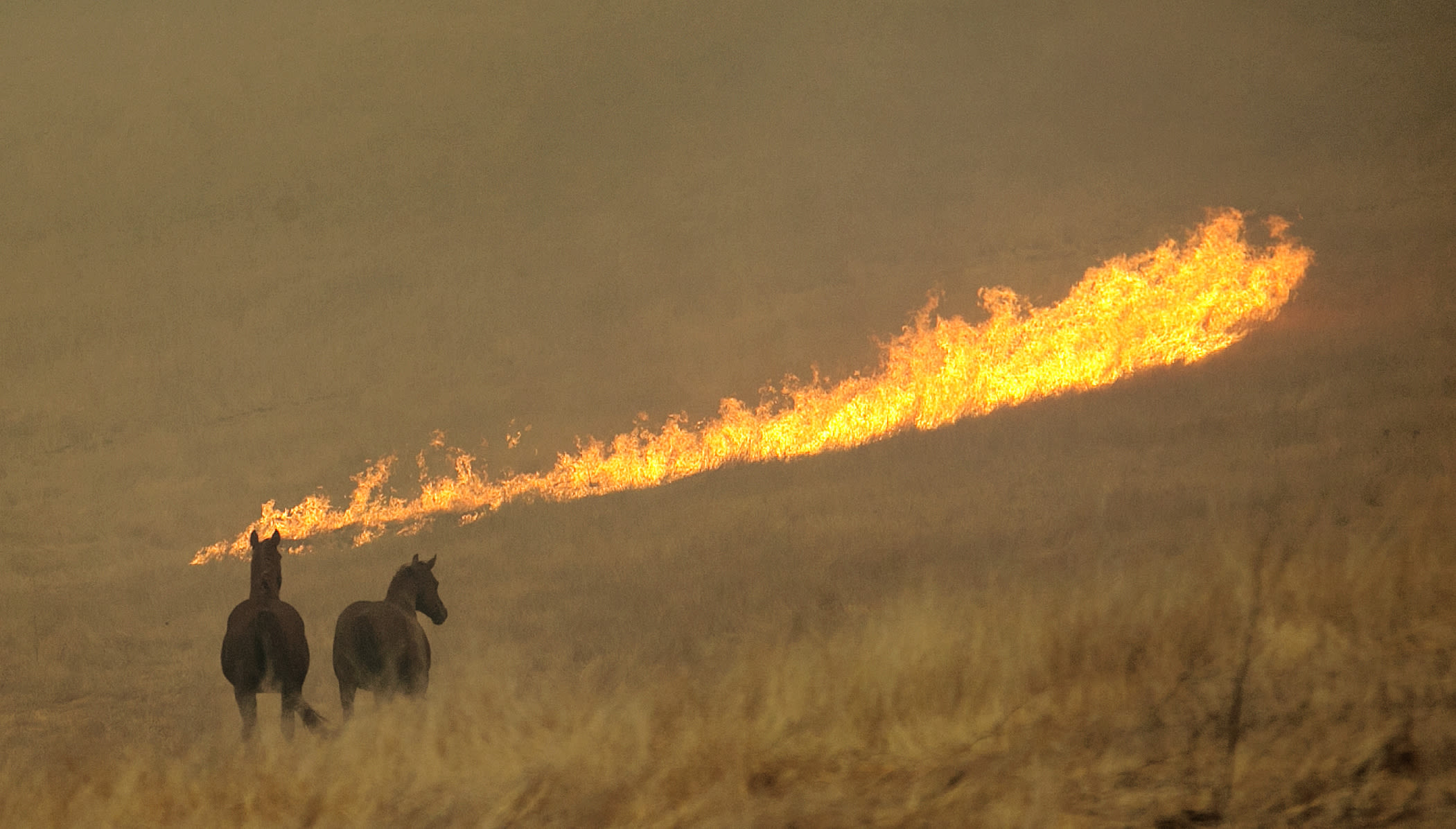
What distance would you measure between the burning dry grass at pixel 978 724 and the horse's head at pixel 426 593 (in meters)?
0.45

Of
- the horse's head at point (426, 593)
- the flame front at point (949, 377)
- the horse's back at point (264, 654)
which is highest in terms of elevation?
the flame front at point (949, 377)

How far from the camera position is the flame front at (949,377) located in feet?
23.1

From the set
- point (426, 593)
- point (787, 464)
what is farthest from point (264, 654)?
point (787, 464)

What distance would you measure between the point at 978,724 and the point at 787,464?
277 cm

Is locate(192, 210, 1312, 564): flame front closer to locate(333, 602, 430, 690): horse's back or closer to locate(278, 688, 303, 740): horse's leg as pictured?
locate(333, 602, 430, 690): horse's back

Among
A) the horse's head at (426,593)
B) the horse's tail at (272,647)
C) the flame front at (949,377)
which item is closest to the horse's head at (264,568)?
the horse's tail at (272,647)

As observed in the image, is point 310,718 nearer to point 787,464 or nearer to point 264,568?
point 264,568

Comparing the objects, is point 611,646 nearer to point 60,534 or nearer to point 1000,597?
point 1000,597

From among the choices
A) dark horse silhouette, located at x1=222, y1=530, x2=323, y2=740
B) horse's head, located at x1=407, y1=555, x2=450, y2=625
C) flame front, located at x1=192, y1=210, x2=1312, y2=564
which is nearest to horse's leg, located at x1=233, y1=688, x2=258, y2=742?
dark horse silhouette, located at x1=222, y1=530, x2=323, y2=740

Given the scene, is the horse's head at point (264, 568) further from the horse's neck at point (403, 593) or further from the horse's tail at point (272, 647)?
the horse's neck at point (403, 593)

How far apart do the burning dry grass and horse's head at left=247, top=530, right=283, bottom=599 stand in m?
0.77

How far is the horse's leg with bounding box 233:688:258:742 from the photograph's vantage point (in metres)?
5.74

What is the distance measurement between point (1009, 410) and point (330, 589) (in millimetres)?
4147

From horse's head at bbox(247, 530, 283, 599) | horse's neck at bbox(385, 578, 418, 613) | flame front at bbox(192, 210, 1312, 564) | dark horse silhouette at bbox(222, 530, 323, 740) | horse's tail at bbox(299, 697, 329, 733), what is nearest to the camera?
horse's tail at bbox(299, 697, 329, 733)
